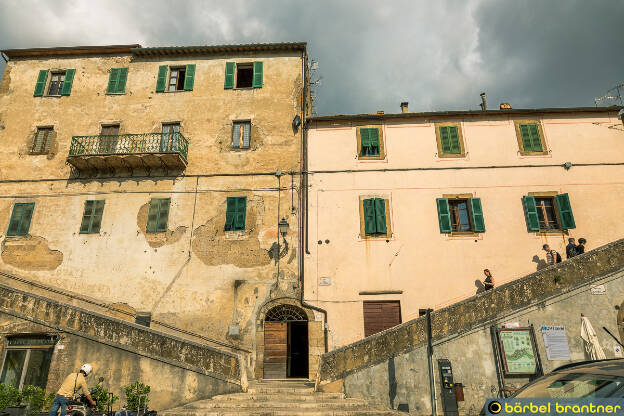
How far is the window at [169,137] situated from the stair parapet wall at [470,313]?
10.5m

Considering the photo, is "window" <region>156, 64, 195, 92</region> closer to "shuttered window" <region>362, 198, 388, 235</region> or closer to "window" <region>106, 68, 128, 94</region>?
"window" <region>106, 68, 128, 94</region>

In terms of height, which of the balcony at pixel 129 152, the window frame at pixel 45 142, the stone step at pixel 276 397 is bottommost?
the stone step at pixel 276 397

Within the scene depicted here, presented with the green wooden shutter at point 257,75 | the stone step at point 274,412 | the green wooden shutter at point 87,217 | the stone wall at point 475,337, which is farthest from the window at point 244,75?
the stone step at point 274,412

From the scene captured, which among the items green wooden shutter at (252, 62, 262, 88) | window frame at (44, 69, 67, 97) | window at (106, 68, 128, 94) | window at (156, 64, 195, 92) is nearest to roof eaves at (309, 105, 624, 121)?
green wooden shutter at (252, 62, 262, 88)

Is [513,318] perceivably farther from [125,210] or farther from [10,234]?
[10,234]

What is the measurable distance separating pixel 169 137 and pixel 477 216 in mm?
12557

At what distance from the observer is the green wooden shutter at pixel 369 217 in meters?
15.7

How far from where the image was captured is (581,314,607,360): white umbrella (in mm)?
10586

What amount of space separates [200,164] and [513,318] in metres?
12.6

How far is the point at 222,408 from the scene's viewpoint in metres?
10.0

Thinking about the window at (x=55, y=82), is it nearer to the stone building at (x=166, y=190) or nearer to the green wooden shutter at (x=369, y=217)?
the stone building at (x=166, y=190)

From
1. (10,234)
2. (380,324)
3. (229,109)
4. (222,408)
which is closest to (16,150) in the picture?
(10,234)

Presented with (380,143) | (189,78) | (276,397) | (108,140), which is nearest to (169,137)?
(108,140)

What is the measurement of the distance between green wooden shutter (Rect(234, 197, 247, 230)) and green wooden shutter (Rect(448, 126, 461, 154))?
8454mm
